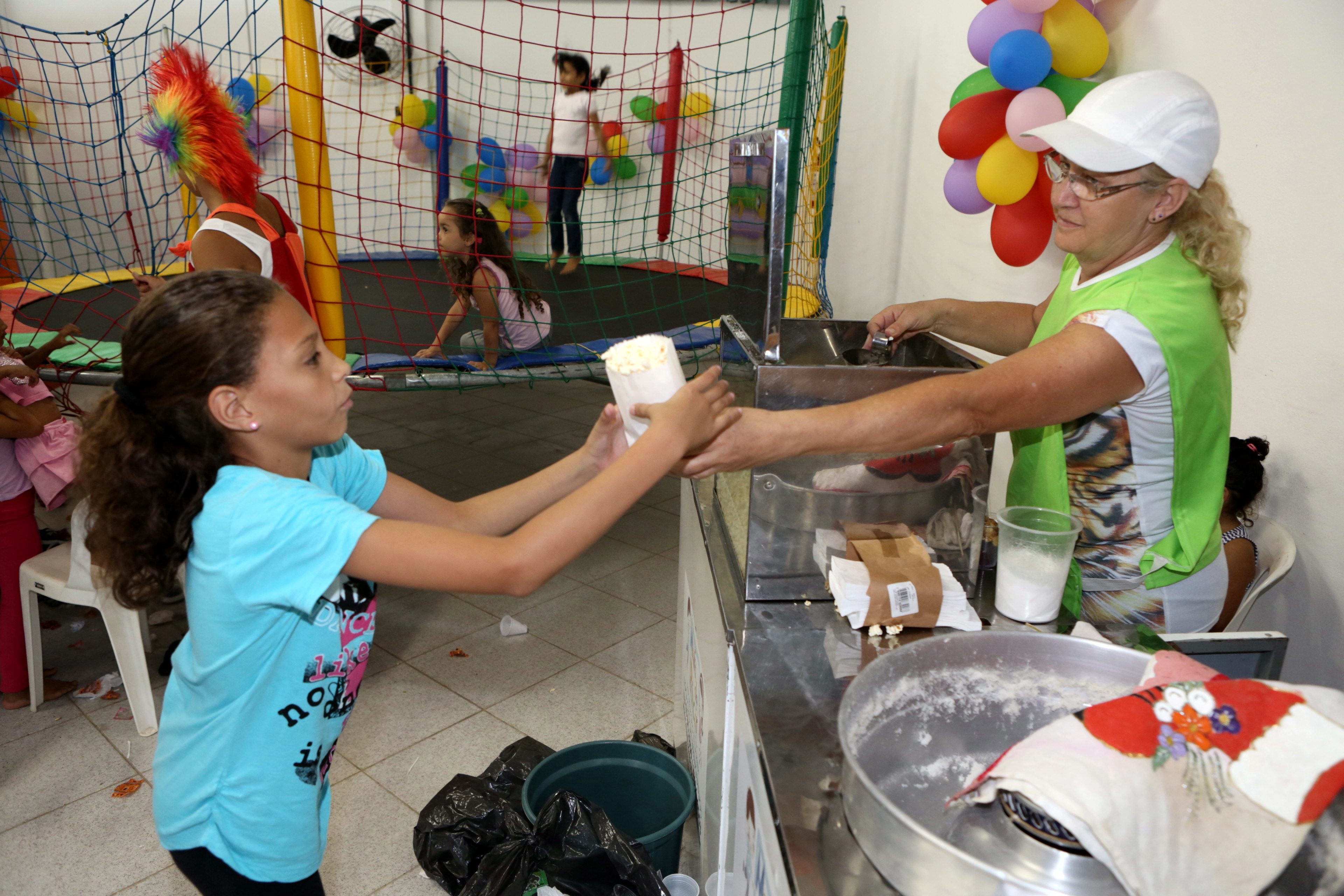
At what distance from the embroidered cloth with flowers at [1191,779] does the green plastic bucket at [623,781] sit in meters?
1.29

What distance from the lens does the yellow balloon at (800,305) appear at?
356 centimetres

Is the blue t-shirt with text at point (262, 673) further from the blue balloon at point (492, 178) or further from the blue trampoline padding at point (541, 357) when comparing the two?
the blue balloon at point (492, 178)

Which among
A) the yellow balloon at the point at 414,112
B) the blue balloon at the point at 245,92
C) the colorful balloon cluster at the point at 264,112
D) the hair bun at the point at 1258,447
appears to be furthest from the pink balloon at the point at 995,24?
the yellow balloon at the point at 414,112

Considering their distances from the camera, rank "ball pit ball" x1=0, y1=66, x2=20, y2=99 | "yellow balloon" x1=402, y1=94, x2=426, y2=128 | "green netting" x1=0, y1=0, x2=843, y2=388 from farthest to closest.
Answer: "yellow balloon" x1=402, y1=94, x2=426, y2=128, "green netting" x1=0, y1=0, x2=843, y2=388, "ball pit ball" x1=0, y1=66, x2=20, y2=99

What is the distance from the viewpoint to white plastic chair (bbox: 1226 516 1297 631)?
1.56m

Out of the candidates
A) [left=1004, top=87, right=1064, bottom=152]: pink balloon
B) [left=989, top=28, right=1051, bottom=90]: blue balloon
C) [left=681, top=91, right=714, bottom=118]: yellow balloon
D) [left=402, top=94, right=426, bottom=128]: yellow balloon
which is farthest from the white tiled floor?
[left=402, top=94, right=426, bottom=128]: yellow balloon

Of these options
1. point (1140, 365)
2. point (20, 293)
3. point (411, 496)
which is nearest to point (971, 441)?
point (1140, 365)

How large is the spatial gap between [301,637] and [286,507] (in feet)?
0.69

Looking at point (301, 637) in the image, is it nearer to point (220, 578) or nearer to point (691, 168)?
point (220, 578)

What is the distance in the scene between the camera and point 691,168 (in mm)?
7531

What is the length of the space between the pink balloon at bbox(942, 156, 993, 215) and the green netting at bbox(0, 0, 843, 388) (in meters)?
2.73

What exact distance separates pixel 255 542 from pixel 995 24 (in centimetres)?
218

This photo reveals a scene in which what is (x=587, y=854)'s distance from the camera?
5.34 ft

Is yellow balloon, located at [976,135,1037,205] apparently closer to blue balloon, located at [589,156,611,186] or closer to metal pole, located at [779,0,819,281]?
metal pole, located at [779,0,819,281]
